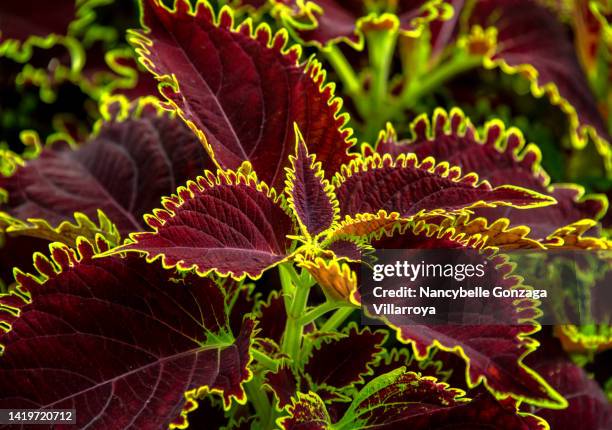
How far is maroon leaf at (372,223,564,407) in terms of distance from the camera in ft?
1.63

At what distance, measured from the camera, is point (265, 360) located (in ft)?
2.08

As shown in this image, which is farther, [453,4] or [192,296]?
[453,4]

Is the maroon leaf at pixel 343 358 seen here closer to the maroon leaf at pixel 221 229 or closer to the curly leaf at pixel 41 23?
the maroon leaf at pixel 221 229

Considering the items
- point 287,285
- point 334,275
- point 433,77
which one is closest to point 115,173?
point 287,285

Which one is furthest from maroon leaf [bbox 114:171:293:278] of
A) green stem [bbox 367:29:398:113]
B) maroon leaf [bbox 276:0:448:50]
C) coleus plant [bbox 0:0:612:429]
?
green stem [bbox 367:29:398:113]

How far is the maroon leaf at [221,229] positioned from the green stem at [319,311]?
57 mm

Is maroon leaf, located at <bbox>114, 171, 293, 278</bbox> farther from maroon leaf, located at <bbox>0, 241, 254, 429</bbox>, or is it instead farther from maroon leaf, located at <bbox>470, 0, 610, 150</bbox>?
maroon leaf, located at <bbox>470, 0, 610, 150</bbox>

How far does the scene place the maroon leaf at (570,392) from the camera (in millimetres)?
764

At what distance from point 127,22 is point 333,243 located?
35.6 inches

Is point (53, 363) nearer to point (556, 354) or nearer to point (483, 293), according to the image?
point (483, 293)

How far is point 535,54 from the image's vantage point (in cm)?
113

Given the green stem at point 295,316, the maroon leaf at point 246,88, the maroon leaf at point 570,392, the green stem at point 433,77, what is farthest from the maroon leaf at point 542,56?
the green stem at point 295,316

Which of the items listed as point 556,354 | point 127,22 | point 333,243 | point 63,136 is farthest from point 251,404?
point 127,22

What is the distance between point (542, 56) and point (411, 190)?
0.63 m
